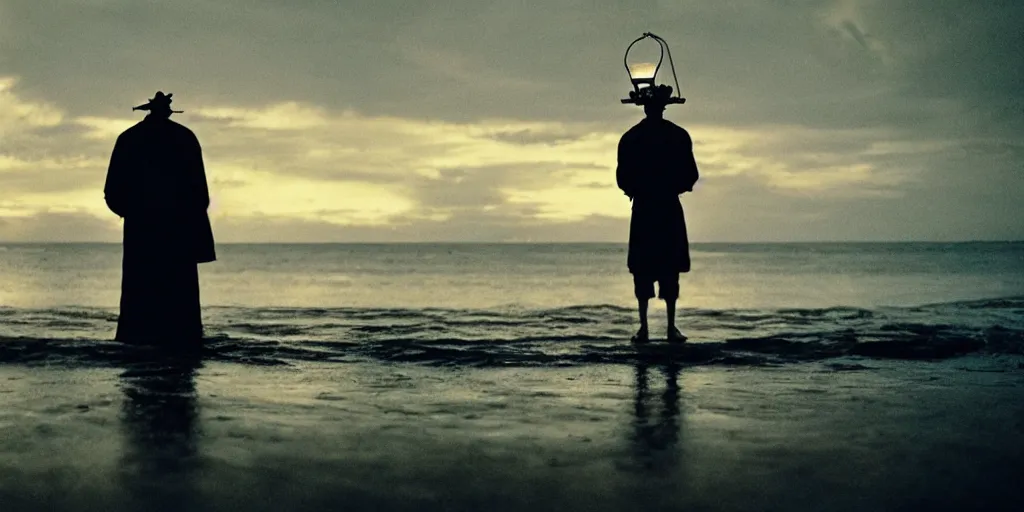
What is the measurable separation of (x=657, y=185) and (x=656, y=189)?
4 cm

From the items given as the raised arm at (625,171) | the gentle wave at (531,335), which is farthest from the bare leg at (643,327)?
the raised arm at (625,171)

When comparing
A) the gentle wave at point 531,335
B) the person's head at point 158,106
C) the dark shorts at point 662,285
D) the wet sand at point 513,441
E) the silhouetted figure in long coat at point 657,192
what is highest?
the person's head at point 158,106

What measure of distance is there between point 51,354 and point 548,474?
534 cm

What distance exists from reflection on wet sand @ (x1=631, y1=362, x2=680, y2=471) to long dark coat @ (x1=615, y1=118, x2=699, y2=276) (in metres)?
2.06

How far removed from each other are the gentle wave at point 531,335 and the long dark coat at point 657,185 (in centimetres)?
78

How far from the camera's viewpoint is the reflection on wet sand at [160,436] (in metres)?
2.93

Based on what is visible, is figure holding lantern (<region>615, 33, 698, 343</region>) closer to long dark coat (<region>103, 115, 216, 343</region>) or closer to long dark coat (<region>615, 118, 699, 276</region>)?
long dark coat (<region>615, 118, 699, 276</region>)

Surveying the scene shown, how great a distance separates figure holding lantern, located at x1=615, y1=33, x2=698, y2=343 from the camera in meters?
7.57

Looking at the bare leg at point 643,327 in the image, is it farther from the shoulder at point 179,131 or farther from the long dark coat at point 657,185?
the shoulder at point 179,131

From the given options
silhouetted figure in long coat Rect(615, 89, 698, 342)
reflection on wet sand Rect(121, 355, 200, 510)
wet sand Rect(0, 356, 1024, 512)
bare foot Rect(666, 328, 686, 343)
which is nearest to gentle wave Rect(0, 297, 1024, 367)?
bare foot Rect(666, 328, 686, 343)

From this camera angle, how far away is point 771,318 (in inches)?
418

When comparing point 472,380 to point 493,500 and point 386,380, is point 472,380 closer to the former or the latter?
point 386,380

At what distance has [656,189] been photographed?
7.64 metres

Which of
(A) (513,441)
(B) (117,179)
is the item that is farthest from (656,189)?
(B) (117,179)
